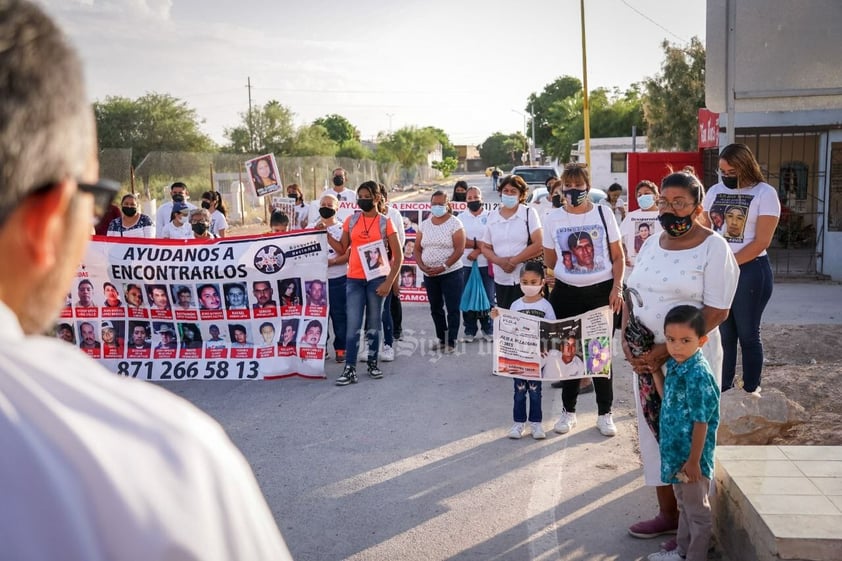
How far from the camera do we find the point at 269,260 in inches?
338

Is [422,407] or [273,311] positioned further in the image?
[273,311]

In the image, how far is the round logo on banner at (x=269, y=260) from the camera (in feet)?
28.1

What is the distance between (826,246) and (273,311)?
10743 millimetres

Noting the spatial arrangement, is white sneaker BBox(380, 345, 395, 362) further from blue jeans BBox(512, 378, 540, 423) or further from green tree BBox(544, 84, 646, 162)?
green tree BBox(544, 84, 646, 162)

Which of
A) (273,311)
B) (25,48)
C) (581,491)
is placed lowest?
(581,491)

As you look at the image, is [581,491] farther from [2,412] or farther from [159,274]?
[159,274]

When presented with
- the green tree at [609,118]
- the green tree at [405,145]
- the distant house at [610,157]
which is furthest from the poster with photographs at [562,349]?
the green tree at [405,145]

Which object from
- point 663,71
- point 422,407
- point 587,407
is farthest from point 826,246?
point 663,71

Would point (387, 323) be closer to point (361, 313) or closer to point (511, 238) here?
point (361, 313)

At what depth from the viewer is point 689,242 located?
175 inches

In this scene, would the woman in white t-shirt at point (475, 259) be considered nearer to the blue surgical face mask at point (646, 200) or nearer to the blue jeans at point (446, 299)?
the blue jeans at point (446, 299)

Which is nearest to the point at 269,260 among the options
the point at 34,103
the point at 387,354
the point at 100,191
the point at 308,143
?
the point at 387,354

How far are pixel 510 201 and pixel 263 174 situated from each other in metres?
10.5

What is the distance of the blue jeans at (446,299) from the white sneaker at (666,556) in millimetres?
5607
